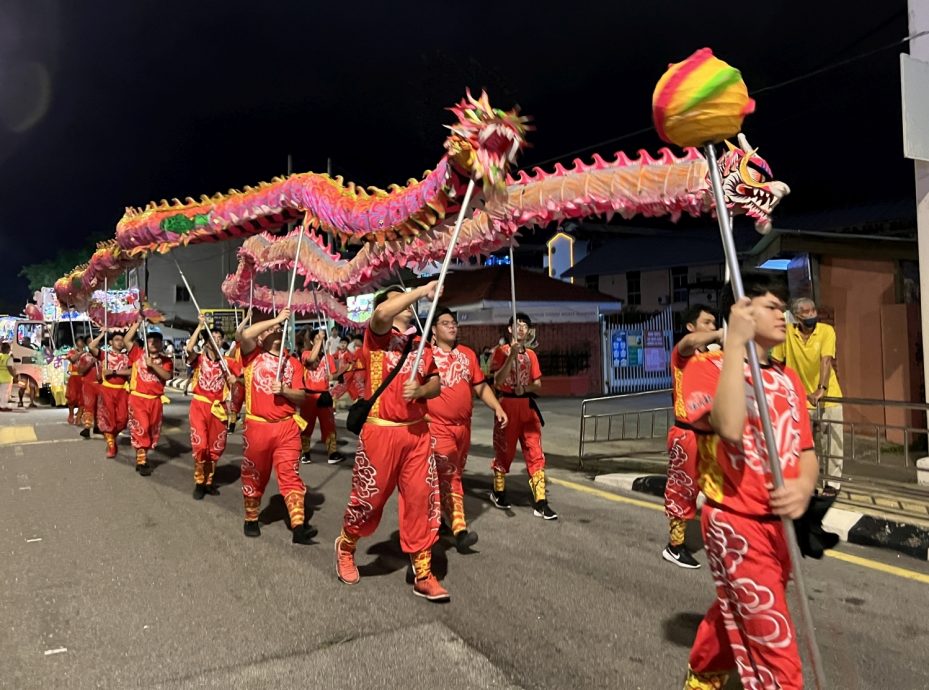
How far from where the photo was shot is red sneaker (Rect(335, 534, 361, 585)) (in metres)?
4.13

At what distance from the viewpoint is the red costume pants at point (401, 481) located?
3914 millimetres

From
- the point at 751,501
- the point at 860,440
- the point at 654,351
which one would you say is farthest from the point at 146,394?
the point at 654,351

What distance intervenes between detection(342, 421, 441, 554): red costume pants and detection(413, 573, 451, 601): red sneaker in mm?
187

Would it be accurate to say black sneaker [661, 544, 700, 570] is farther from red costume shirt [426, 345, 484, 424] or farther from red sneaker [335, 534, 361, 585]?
red sneaker [335, 534, 361, 585]

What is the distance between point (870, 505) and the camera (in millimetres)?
5625

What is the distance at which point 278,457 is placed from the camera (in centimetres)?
514

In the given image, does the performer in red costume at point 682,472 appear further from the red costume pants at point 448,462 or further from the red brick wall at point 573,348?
the red brick wall at point 573,348

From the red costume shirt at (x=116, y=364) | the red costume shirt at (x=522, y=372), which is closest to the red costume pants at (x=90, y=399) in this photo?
the red costume shirt at (x=116, y=364)

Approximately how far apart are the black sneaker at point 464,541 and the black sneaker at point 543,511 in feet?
3.57

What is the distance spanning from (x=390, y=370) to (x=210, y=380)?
12.5 feet

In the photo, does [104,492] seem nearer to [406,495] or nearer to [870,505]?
[406,495]

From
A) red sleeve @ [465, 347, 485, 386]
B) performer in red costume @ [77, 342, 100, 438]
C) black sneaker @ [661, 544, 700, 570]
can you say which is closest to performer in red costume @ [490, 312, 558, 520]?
red sleeve @ [465, 347, 485, 386]

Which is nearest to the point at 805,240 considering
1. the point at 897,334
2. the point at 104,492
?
the point at 897,334

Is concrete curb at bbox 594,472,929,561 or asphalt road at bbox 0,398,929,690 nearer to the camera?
asphalt road at bbox 0,398,929,690
